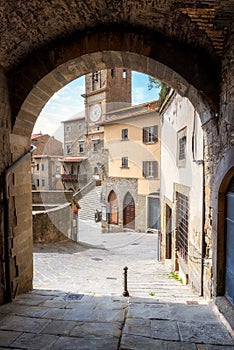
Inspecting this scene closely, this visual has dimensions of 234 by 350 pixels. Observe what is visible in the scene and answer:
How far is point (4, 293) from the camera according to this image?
3834 millimetres

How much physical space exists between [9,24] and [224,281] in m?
4.36

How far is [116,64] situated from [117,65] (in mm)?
43

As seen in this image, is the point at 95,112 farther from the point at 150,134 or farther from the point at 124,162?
the point at 150,134

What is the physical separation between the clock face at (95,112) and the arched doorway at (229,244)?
29.1m

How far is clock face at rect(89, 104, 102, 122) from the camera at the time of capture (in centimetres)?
3144

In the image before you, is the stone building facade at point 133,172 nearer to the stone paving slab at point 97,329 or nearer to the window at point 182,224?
the window at point 182,224

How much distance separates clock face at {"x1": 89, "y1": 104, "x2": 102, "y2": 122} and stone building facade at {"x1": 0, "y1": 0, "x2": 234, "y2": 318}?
2771 centimetres

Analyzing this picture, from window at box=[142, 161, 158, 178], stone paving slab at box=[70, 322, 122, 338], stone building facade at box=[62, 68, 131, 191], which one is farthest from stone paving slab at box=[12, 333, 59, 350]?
stone building facade at box=[62, 68, 131, 191]

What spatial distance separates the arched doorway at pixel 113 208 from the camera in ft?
70.0

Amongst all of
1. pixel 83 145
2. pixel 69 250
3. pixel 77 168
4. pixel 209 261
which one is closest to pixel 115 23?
pixel 209 261

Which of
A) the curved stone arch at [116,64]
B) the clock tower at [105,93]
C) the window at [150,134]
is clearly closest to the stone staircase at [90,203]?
the window at [150,134]

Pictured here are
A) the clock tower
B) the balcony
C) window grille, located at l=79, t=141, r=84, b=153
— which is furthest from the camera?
window grille, located at l=79, t=141, r=84, b=153

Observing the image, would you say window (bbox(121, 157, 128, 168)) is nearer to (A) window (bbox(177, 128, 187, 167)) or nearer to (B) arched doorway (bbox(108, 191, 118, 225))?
(B) arched doorway (bbox(108, 191, 118, 225))

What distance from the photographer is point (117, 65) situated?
438cm
